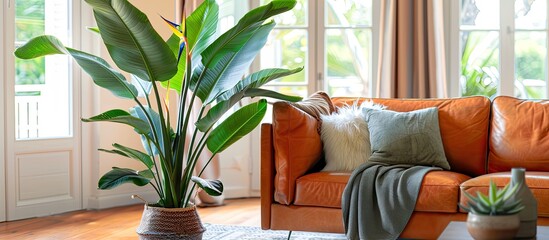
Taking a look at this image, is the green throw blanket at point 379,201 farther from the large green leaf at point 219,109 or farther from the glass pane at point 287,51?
the glass pane at point 287,51

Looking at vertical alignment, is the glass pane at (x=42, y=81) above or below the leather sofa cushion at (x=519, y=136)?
above

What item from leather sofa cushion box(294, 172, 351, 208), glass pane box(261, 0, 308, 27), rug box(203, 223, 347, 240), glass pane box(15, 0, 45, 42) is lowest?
rug box(203, 223, 347, 240)

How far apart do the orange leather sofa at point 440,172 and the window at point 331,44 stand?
4.99 feet

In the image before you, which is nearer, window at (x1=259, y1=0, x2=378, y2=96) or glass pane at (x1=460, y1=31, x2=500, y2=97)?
glass pane at (x1=460, y1=31, x2=500, y2=97)

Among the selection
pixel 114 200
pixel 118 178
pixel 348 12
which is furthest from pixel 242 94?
pixel 348 12

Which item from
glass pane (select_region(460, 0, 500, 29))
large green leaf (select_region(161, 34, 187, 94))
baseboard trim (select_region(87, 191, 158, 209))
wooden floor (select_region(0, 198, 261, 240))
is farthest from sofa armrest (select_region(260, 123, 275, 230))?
glass pane (select_region(460, 0, 500, 29))

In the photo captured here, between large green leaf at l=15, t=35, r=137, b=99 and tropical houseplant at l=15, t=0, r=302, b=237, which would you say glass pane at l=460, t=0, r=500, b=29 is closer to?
tropical houseplant at l=15, t=0, r=302, b=237

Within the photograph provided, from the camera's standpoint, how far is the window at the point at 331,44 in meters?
Result: 6.37

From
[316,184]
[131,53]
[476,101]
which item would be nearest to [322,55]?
[476,101]

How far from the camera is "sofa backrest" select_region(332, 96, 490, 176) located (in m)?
4.61

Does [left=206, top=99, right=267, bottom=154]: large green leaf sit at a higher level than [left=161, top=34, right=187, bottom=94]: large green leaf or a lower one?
lower

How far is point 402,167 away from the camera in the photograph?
4.36 metres

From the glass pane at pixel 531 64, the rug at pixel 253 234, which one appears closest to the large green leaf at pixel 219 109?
the rug at pixel 253 234

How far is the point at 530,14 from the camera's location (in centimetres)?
614
